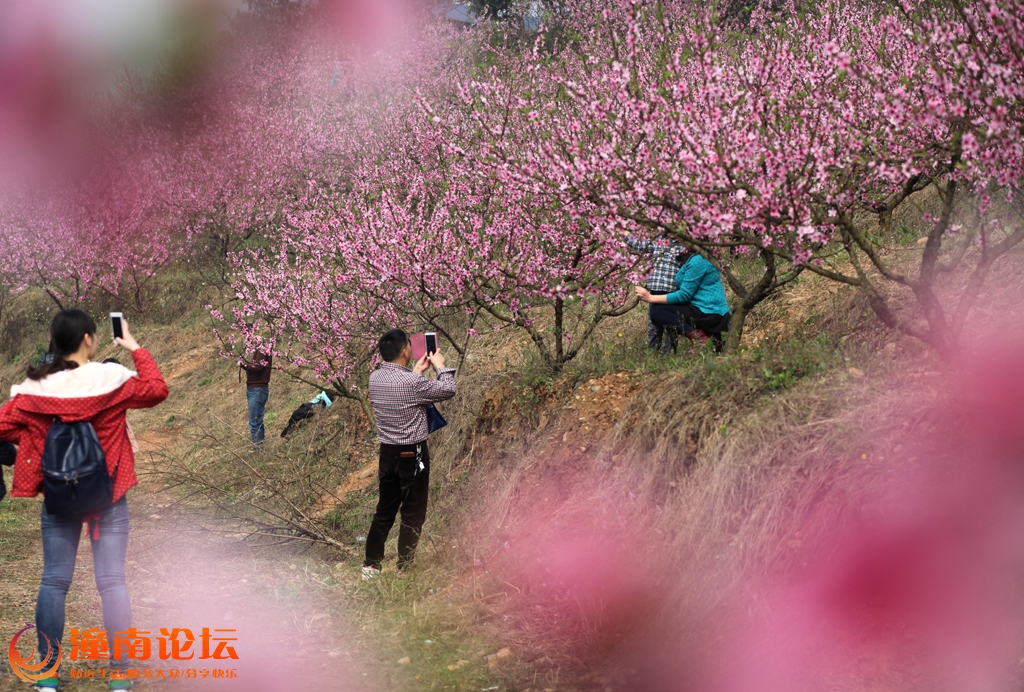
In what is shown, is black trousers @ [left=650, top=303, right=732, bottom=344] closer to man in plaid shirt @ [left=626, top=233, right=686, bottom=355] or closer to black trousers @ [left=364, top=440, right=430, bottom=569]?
man in plaid shirt @ [left=626, top=233, right=686, bottom=355]

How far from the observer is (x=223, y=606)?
6.14 metres

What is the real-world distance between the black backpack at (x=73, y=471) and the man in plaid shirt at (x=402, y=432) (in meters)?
1.97

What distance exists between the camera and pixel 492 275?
789 cm

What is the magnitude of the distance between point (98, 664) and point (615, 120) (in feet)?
15.4

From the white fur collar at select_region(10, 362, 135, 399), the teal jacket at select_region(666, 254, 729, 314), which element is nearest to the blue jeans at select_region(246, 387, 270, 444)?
the teal jacket at select_region(666, 254, 729, 314)

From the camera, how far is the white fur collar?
405cm

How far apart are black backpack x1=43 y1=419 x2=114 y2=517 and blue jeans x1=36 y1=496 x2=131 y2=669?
0.10 meters

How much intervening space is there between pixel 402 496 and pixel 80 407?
2.51m

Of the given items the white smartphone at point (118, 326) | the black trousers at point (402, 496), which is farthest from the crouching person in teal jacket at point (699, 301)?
the white smartphone at point (118, 326)

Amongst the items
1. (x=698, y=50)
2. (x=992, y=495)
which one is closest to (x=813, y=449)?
(x=992, y=495)

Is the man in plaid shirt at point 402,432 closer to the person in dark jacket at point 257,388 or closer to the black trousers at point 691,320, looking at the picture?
the black trousers at point 691,320

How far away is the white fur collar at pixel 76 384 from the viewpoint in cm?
405

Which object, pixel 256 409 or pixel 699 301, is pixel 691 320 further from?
pixel 256 409

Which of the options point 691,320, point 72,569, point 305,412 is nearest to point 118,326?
point 72,569
